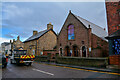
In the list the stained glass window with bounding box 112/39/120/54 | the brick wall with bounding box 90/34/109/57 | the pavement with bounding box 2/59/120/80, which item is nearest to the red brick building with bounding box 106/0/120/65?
the stained glass window with bounding box 112/39/120/54

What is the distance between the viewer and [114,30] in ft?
39.3

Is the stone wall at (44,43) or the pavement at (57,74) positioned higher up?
the stone wall at (44,43)

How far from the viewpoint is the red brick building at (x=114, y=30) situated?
10561 millimetres

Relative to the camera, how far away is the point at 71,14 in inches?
804

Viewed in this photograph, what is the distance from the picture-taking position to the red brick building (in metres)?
10.6

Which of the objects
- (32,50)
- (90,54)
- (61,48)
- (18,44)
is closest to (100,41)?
(90,54)

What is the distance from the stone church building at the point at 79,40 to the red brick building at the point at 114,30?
465cm

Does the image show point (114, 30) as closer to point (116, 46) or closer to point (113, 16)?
point (113, 16)

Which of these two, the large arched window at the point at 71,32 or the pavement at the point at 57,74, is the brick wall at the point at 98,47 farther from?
the pavement at the point at 57,74

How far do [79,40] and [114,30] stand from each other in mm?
7307

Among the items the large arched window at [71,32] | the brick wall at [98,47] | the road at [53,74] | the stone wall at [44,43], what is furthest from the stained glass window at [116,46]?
the stone wall at [44,43]

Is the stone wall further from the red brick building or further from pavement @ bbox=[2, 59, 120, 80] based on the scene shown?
the red brick building

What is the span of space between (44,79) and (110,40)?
9.47 metres

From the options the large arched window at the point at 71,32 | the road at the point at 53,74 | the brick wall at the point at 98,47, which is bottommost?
the road at the point at 53,74
